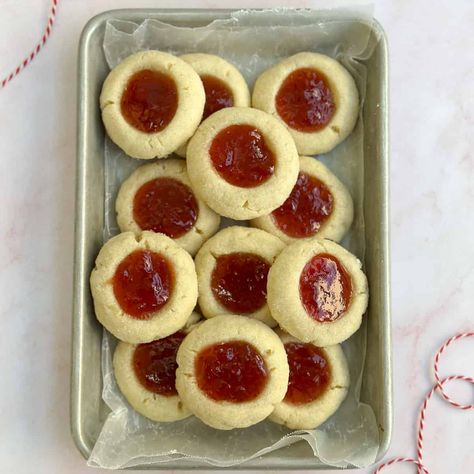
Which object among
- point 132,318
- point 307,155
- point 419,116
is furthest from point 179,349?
point 419,116

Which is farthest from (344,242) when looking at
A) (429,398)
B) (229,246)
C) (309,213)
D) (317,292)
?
(429,398)

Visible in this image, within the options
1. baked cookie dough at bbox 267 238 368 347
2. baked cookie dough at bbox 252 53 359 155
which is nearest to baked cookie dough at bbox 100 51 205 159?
baked cookie dough at bbox 252 53 359 155

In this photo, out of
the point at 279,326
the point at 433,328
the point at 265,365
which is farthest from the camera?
the point at 433,328

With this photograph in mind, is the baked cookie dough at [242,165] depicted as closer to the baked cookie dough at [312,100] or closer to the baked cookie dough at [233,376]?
the baked cookie dough at [312,100]

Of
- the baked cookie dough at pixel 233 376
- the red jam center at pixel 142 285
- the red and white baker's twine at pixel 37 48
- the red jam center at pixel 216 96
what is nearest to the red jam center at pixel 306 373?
the baked cookie dough at pixel 233 376

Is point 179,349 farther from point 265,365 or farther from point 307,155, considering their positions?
point 307,155

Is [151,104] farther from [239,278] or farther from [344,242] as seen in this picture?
[344,242]

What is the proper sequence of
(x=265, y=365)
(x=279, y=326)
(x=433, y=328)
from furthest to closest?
(x=433, y=328)
(x=279, y=326)
(x=265, y=365)
